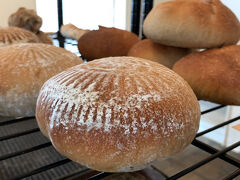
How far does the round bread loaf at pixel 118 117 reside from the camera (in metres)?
0.33

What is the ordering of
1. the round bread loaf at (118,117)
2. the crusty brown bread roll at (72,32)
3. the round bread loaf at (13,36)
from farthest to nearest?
the crusty brown bread roll at (72,32)
the round bread loaf at (13,36)
the round bread loaf at (118,117)

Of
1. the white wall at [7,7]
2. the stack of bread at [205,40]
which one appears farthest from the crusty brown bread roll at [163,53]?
the white wall at [7,7]

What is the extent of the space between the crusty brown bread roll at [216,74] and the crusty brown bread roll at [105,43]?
0.26m

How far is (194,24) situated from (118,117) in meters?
0.36

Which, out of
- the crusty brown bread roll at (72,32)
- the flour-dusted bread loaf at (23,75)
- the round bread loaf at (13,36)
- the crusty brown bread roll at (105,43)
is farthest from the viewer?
the crusty brown bread roll at (72,32)

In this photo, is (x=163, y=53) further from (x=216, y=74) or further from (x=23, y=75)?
(x=23, y=75)

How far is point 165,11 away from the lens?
0.62 metres

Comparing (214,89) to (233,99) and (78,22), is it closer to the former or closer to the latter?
(233,99)

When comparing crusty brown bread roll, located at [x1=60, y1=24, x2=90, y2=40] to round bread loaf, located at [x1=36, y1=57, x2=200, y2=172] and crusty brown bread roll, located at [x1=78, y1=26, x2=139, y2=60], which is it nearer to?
crusty brown bread roll, located at [x1=78, y1=26, x2=139, y2=60]

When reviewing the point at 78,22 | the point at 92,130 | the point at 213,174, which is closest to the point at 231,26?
the point at 213,174

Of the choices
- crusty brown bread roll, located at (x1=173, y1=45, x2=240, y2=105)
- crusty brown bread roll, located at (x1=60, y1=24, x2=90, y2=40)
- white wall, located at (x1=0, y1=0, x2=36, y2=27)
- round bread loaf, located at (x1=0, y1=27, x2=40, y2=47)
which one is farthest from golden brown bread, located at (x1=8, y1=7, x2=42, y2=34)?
white wall, located at (x1=0, y1=0, x2=36, y2=27)

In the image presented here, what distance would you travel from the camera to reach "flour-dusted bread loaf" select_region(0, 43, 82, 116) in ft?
1.62

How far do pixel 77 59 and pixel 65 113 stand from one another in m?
0.26

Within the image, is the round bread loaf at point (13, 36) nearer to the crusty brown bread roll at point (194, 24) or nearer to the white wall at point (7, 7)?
the crusty brown bread roll at point (194, 24)
